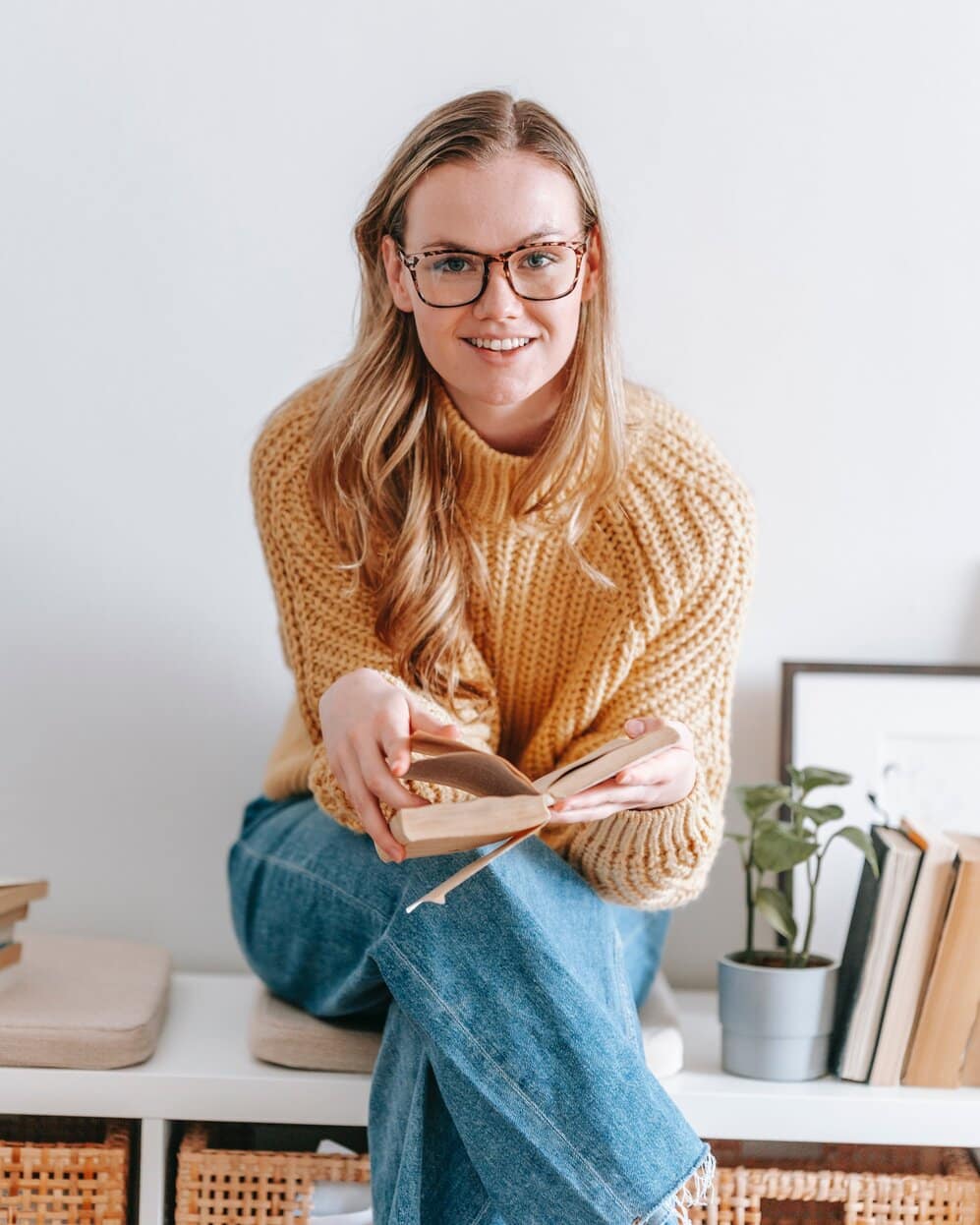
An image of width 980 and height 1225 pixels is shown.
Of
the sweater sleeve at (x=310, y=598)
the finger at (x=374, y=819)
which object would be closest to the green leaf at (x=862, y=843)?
the sweater sleeve at (x=310, y=598)

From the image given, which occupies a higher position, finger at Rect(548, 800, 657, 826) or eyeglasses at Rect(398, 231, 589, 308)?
eyeglasses at Rect(398, 231, 589, 308)

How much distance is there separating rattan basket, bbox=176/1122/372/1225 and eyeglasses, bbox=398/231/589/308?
72cm

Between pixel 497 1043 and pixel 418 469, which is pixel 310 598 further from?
pixel 497 1043

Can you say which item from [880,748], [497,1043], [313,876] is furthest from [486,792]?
[880,748]

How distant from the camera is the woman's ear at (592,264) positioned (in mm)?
1146

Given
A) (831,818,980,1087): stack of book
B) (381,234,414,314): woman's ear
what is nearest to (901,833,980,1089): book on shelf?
(831,818,980,1087): stack of book

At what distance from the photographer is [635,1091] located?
3.22 feet

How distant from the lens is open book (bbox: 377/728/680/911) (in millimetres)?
877

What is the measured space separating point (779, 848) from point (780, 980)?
0.37 feet

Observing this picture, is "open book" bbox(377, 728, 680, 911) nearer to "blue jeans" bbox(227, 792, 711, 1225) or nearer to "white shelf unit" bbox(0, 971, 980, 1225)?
"blue jeans" bbox(227, 792, 711, 1225)

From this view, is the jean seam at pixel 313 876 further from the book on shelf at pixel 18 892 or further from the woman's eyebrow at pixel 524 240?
the woman's eyebrow at pixel 524 240

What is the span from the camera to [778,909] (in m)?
1.27

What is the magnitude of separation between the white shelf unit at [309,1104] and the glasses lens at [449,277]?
0.64 meters

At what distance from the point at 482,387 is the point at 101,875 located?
0.76 m
